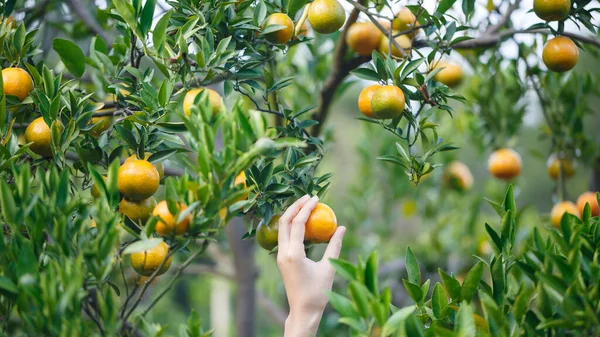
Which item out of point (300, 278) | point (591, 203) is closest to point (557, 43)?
point (591, 203)

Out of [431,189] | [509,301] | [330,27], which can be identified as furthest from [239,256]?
[509,301]

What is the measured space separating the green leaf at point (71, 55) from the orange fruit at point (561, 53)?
0.83 m

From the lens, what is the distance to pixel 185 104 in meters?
0.83

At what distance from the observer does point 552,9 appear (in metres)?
0.94

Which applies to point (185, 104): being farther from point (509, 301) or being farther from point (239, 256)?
point (239, 256)

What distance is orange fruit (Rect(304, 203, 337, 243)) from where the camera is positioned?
811 mm

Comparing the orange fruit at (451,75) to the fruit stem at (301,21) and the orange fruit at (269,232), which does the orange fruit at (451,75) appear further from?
the orange fruit at (269,232)

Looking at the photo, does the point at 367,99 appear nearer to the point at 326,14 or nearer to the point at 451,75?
the point at 326,14

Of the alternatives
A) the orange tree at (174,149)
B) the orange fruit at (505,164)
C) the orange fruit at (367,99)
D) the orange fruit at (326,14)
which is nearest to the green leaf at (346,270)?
the orange tree at (174,149)

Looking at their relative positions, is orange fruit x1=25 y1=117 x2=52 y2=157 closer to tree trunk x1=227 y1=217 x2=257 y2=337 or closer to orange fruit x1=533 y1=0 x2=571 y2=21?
orange fruit x1=533 y1=0 x2=571 y2=21

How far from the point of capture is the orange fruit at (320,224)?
2.66ft

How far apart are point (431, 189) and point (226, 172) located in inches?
70.9

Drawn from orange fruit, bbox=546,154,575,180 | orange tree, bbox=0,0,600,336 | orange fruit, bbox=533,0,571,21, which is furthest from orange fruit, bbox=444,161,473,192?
orange fruit, bbox=533,0,571,21

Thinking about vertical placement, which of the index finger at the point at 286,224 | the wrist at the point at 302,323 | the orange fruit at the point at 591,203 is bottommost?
the orange fruit at the point at 591,203
